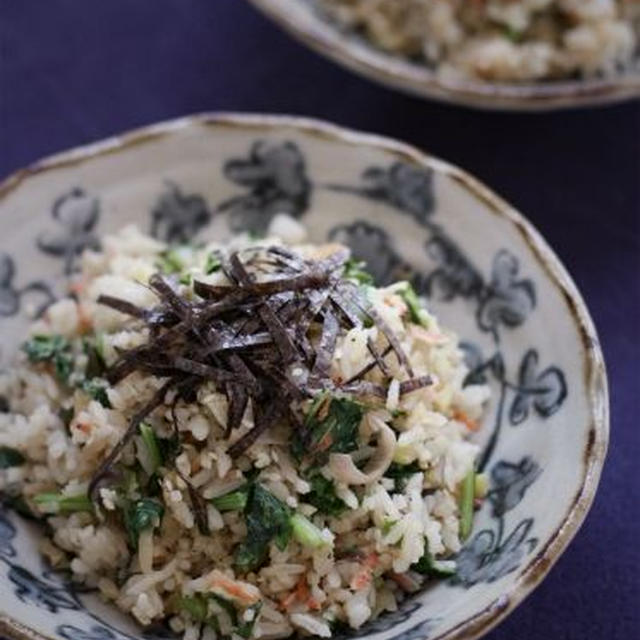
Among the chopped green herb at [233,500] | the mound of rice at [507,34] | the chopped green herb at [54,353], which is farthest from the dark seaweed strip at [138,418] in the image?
the mound of rice at [507,34]

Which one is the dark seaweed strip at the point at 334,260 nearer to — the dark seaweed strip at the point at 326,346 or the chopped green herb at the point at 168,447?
the dark seaweed strip at the point at 326,346

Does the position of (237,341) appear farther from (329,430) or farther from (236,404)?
(329,430)

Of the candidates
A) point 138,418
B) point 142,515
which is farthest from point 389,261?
point 142,515

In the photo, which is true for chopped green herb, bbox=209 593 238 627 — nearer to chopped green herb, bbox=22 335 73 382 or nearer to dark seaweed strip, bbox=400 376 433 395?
dark seaweed strip, bbox=400 376 433 395

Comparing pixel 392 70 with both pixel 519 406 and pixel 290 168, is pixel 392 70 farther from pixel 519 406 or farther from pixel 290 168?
pixel 519 406

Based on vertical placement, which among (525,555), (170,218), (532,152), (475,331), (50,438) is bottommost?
(525,555)

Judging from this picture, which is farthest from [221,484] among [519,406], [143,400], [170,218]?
[170,218]

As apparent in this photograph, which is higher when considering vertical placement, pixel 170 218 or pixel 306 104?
pixel 306 104
